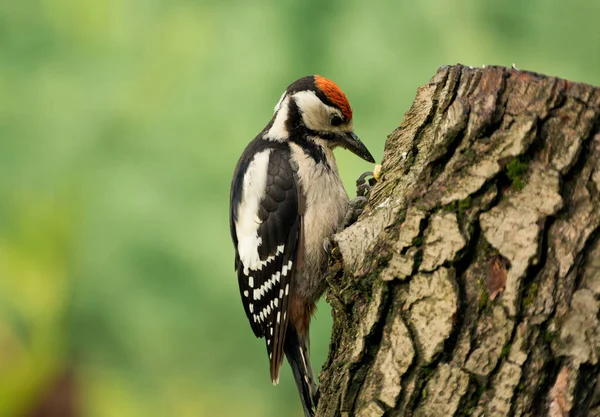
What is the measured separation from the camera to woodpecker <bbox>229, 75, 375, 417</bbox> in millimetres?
2318

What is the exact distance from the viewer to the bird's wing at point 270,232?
2.32 meters

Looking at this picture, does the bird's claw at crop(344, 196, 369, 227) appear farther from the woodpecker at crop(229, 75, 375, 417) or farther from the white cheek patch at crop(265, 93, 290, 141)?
the white cheek patch at crop(265, 93, 290, 141)

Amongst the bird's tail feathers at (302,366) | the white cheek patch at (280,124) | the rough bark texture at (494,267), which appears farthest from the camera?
the white cheek patch at (280,124)

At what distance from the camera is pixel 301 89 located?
249cm

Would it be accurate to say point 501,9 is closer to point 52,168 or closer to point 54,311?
point 52,168

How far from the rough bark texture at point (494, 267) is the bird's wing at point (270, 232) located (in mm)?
904

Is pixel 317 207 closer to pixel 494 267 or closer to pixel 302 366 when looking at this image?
pixel 302 366

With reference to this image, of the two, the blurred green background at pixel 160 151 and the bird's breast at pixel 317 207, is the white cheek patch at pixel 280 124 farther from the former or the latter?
the blurred green background at pixel 160 151

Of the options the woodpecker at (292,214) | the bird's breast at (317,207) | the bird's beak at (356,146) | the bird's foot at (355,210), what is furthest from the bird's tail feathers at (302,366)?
the bird's beak at (356,146)

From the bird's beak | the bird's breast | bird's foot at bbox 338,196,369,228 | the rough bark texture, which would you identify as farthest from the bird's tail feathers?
the rough bark texture

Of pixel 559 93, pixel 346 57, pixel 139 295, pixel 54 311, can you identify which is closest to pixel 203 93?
pixel 346 57

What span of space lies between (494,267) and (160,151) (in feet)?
7.06

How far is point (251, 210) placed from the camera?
2.39m

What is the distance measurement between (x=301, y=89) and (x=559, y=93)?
1.30 metres
